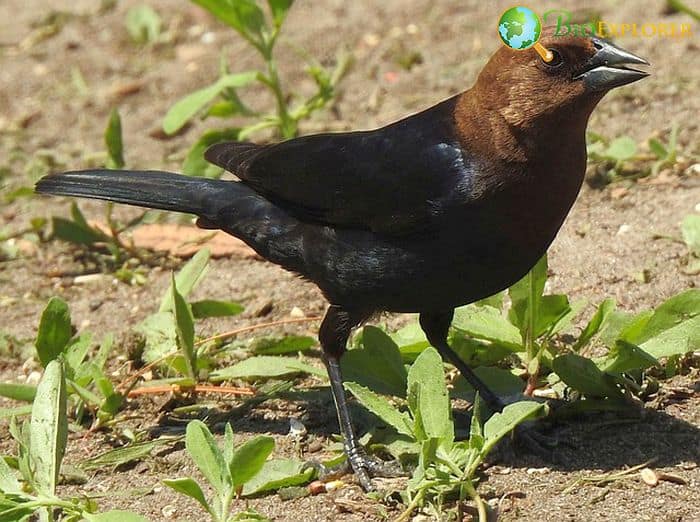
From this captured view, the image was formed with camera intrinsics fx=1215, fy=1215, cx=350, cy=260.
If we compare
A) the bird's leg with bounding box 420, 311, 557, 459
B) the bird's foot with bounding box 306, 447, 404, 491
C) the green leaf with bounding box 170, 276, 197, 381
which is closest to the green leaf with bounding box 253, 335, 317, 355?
the green leaf with bounding box 170, 276, 197, 381

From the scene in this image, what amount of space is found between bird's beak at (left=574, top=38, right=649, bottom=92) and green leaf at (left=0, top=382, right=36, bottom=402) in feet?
6.89

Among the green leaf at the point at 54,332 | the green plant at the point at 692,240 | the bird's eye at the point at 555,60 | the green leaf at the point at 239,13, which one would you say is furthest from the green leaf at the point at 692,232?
the green leaf at the point at 54,332

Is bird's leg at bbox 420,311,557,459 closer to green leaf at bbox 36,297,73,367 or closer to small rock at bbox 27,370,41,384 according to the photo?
green leaf at bbox 36,297,73,367

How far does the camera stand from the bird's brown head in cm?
366

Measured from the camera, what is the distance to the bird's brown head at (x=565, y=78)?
366 cm

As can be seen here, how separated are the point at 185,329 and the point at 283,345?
0.46 meters

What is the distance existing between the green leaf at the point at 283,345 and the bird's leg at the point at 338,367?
453 millimetres

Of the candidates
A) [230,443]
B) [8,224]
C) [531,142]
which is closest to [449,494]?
[230,443]

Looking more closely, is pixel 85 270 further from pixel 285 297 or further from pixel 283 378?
pixel 283 378

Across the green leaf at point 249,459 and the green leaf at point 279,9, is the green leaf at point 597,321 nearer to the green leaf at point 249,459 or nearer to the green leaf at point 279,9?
the green leaf at point 249,459

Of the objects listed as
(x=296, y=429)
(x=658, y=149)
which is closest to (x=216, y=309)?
(x=296, y=429)

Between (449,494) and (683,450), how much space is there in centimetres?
77

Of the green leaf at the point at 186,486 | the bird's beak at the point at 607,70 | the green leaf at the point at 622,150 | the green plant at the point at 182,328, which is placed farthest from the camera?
the green leaf at the point at 622,150

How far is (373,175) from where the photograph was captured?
13.3 feet
